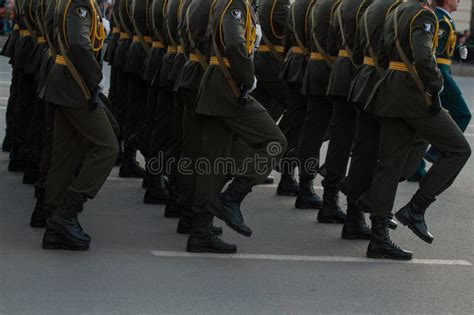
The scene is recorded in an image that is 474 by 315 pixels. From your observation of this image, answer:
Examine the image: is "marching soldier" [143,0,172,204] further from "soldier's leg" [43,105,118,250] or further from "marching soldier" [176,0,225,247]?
"soldier's leg" [43,105,118,250]

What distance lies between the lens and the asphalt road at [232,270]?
652 cm

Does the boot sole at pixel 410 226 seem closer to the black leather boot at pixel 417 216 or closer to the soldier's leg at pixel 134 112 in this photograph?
the black leather boot at pixel 417 216

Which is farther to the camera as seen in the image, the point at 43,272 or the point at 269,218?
the point at 269,218

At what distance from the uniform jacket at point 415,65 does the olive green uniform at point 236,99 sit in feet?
2.35

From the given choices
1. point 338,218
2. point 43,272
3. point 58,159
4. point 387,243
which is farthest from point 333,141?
point 43,272

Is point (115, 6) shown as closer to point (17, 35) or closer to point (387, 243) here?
point (17, 35)

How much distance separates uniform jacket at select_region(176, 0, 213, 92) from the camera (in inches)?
310

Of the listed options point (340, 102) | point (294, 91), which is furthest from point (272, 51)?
point (340, 102)

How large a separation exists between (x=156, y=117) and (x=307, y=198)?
54.8 inches

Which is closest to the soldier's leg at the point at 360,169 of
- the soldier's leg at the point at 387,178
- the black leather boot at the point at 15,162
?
the soldier's leg at the point at 387,178

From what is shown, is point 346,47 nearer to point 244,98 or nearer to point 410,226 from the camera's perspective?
point 244,98

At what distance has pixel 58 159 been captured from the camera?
787 centimetres

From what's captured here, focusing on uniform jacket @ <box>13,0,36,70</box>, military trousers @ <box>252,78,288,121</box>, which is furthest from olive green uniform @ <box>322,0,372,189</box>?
uniform jacket @ <box>13,0,36,70</box>

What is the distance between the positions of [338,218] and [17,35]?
134 inches
